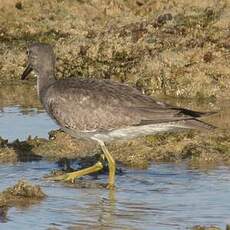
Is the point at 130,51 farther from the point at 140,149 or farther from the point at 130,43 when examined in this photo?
the point at 140,149

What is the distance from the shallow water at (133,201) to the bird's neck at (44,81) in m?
1.03

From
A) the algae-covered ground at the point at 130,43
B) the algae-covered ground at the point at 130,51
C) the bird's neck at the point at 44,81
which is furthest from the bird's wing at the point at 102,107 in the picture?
the algae-covered ground at the point at 130,43

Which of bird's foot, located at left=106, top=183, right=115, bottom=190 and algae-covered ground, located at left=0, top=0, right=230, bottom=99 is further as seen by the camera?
algae-covered ground, located at left=0, top=0, right=230, bottom=99

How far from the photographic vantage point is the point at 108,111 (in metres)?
11.6

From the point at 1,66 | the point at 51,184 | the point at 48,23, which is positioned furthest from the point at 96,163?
the point at 48,23

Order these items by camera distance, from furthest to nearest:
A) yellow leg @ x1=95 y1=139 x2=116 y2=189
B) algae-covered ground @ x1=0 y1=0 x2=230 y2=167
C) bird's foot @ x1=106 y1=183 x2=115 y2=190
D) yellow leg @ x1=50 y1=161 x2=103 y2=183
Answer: algae-covered ground @ x1=0 y1=0 x2=230 y2=167 < yellow leg @ x1=50 y1=161 x2=103 y2=183 < yellow leg @ x1=95 y1=139 x2=116 y2=189 < bird's foot @ x1=106 y1=183 x2=115 y2=190

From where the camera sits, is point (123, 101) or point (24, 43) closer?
point (123, 101)

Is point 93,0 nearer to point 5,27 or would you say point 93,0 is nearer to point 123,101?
point 5,27

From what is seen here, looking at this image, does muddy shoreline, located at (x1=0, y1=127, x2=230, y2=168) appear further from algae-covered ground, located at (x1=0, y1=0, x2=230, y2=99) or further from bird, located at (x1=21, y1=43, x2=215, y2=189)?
algae-covered ground, located at (x1=0, y1=0, x2=230, y2=99)

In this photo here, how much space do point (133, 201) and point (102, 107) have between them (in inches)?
67.0

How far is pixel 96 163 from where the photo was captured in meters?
12.1

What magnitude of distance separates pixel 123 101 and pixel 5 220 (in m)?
2.77

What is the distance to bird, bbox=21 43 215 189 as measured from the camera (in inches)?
448

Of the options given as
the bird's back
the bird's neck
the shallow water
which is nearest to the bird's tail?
the bird's back
